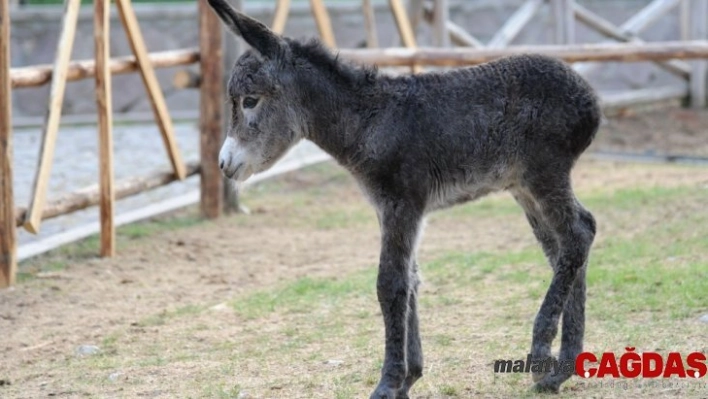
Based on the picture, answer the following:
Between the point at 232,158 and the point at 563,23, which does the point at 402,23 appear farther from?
the point at 232,158

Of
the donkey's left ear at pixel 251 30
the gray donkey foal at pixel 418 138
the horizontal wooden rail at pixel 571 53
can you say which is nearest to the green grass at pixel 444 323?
the gray donkey foal at pixel 418 138

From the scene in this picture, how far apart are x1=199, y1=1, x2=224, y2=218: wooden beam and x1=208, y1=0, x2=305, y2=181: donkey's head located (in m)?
4.94

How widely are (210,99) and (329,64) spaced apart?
517cm

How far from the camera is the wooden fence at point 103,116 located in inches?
313

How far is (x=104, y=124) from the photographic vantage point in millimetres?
8992

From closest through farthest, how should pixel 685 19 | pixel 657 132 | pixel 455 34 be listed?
pixel 455 34 → pixel 657 132 → pixel 685 19

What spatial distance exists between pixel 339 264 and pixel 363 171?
3532 millimetres

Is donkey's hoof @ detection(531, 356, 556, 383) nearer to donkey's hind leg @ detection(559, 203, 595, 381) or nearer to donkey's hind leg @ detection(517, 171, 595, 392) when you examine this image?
donkey's hind leg @ detection(517, 171, 595, 392)

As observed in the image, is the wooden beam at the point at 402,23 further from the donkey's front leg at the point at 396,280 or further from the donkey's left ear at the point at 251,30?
the donkey's front leg at the point at 396,280

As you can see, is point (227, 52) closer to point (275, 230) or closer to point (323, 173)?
point (275, 230)

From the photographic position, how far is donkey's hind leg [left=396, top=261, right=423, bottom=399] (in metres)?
5.40

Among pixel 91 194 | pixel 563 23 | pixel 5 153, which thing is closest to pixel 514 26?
pixel 563 23

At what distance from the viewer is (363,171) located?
536cm

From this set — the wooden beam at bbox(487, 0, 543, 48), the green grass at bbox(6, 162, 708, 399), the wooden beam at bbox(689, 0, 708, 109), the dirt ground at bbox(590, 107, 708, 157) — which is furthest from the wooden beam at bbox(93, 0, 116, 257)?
the wooden beam at bbox(689, 0, 708, 109)
